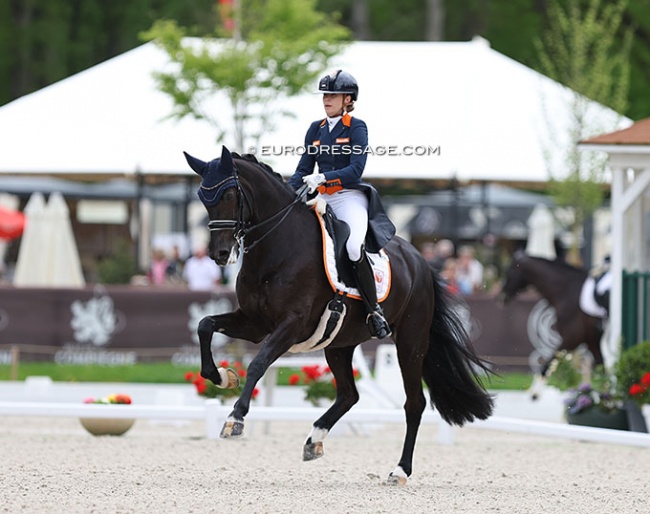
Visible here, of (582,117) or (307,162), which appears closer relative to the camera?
(307,162)

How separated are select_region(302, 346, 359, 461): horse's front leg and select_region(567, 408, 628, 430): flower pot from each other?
478cm

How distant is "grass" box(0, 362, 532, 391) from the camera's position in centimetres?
1945

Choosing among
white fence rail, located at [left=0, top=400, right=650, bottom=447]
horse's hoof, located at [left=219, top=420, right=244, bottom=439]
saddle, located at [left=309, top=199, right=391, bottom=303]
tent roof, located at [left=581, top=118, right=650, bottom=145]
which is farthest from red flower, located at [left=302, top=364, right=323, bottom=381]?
horse's hoof, located at [left=219, top=420, right=244, bottom=439]

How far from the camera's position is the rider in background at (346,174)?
360 inches

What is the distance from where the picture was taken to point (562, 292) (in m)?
18.5

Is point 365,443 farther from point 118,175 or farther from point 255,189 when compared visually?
point 118,175

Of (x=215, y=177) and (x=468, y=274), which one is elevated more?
(x=215, y=177)

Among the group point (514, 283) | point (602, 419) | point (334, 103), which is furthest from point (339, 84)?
point (514, 283)

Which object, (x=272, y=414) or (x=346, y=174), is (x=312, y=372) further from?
(x=346, y=174)

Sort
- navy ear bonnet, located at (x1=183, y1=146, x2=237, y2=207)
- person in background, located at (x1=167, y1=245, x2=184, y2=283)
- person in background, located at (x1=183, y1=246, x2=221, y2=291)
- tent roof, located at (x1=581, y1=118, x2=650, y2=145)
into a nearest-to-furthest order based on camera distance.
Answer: navy ear bonnet, located at (x1=183, y1=146, x2=237, y2=207) → tent roof, located at (x1=581, y1=118, x2=650, y2=145) → person in background, located at (x1=183, y1=246, x2=221, y2=291) → person in background, located at (x1=167, y1=245, x2=184, y2=283)

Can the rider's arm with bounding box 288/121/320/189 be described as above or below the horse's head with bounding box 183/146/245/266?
above

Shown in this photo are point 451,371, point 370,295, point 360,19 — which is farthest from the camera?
point 360,19

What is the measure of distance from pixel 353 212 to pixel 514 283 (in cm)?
1009

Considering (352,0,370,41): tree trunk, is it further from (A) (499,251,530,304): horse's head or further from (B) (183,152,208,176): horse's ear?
(B) (183,152,208,176): horse's ear
